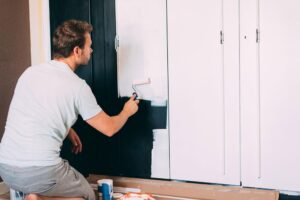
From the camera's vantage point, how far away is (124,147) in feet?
9.17

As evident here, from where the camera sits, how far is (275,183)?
93.5 inches

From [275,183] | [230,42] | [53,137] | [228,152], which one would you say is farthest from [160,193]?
[230,42]

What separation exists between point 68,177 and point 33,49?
4.37 feet

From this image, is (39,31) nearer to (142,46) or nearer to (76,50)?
(142,46)

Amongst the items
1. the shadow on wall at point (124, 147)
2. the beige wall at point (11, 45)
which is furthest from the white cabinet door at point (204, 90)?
the beige wall at point (11, 45)

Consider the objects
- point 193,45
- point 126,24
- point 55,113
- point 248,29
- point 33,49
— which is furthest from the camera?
point 33,49

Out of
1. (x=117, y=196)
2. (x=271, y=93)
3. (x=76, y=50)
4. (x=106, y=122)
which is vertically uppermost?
(x=76, y=50)

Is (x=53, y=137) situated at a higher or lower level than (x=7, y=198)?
higher

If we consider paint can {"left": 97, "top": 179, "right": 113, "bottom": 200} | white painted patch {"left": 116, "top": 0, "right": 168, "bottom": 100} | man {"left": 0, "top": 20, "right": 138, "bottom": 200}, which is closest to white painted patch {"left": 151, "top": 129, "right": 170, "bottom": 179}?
white painted patch {"left": 116, "top": 0, "right": 168, "bottom": 100}

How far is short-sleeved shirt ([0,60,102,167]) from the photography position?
6.27 ft

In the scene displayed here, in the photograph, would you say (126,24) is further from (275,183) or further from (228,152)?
(275,183)

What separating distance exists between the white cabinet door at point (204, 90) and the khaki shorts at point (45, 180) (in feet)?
2.76

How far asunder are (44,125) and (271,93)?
1.36 meters

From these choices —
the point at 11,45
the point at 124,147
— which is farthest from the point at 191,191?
the point at 11,45
